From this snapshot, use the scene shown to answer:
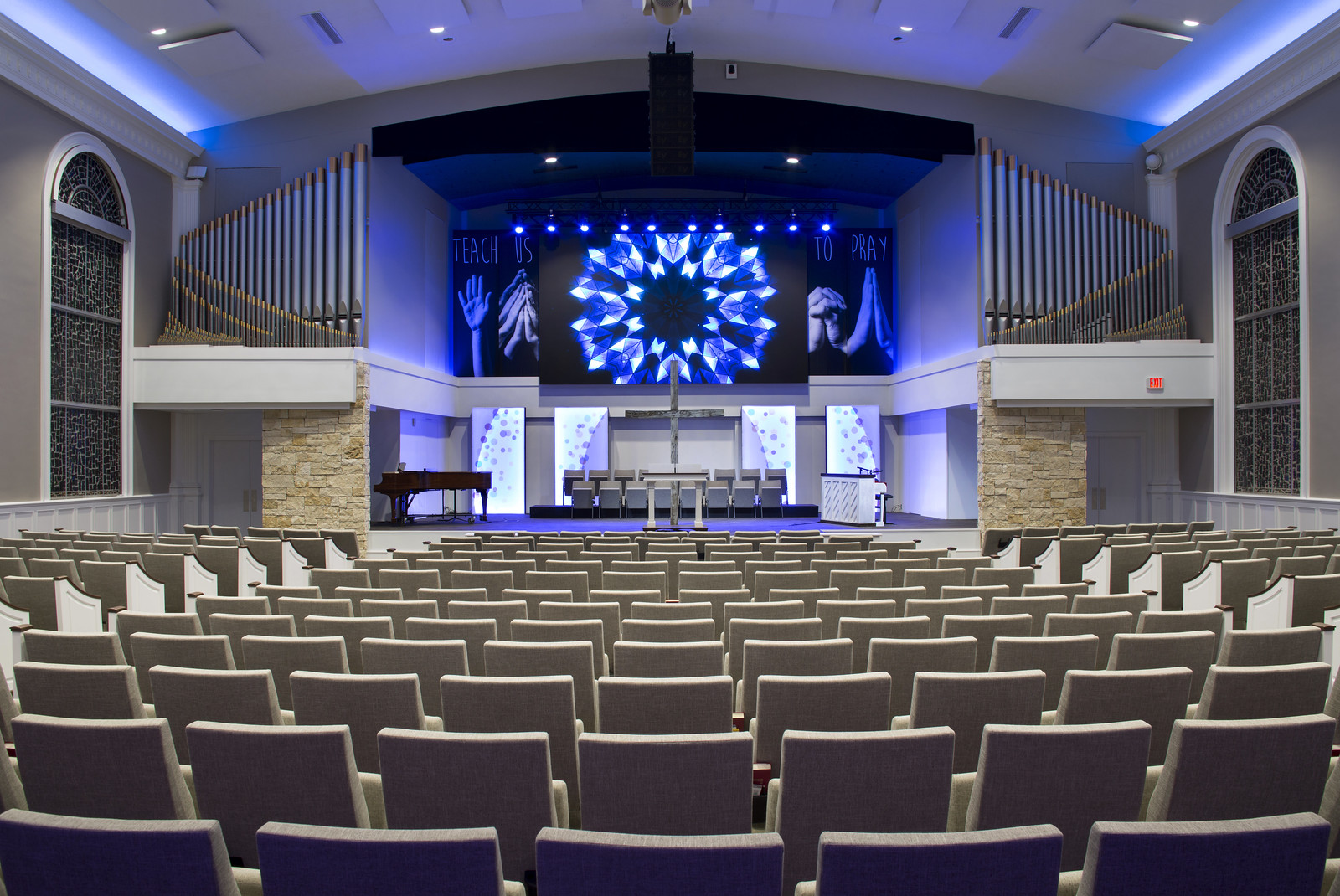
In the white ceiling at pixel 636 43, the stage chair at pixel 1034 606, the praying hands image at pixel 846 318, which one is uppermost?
the white ceiling at pixel 636 43

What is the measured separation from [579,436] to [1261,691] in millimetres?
14498

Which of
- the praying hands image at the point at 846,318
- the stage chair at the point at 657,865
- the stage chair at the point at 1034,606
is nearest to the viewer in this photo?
the stage chair at the point at 657,865

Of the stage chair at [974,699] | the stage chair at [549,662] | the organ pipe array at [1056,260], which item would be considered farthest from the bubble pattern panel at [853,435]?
the stage chair at [974,699]

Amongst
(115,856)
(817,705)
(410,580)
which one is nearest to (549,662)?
(817,705)

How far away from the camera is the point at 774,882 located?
3.93ft

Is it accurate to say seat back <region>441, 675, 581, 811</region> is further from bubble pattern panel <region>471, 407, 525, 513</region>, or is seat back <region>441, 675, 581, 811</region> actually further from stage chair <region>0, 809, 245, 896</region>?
bubble pattern panel <region>471, 407, 525, 513</region>

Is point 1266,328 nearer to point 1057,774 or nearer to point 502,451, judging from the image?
point 1057,774

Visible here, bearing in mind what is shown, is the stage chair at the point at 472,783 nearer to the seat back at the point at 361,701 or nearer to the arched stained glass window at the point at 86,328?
the seat back at the point at 361,701

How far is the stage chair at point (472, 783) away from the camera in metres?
1.71

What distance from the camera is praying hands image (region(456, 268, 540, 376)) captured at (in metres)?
16.5

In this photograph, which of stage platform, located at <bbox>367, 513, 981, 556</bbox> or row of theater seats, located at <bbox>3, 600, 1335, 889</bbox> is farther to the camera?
stage platform, located at <bbox>367, 513, 981, 556</bbox>

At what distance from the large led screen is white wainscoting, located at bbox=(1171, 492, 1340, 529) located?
20.4ft

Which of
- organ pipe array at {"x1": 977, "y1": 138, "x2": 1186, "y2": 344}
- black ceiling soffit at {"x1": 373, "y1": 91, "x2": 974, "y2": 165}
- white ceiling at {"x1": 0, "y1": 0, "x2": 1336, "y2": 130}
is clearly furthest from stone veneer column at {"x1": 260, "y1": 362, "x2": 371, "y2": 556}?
organ pipe array at {"x1": 977, "y1": 138, "x2": 1186, "y2": 344}

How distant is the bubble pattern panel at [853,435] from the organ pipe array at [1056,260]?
4.31 m
